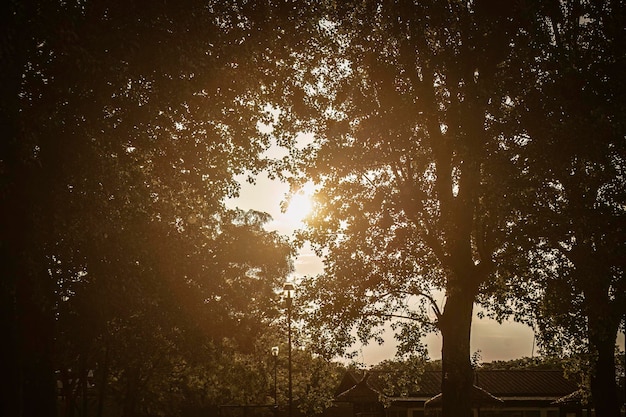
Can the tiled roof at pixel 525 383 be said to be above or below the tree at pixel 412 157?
below

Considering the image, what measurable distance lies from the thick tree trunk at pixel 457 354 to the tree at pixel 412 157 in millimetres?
35

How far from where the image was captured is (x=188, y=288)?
24656 millimetres

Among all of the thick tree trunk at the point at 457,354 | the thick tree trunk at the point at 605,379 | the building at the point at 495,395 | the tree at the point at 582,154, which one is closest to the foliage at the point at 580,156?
the tree at the point at 582,154

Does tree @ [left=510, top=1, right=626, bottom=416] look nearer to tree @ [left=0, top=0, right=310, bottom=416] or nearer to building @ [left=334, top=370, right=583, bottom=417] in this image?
tree @ [left=0, top=0, right=310, bottom=416]

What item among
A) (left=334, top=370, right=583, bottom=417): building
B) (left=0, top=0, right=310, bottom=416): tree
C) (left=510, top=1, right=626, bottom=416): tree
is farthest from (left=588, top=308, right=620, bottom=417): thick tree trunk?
A: (left=334, top=370, right=583, bottom=417): building

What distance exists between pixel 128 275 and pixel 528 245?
1077 cm

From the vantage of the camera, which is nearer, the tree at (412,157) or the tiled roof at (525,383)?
the tree at (412,157)

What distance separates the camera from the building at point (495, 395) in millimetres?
40250

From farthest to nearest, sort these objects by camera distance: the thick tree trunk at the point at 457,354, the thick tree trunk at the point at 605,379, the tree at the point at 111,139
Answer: the thick tree trunk at the point at 605,379 → the thick tree trunk at the point at 457,354 → the tree at the point at 111,139

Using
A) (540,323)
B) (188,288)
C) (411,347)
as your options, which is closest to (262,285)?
(188,288)

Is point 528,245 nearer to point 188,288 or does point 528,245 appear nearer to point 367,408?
point 188,288

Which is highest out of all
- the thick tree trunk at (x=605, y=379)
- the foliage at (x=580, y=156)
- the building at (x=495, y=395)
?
the foliage at (x=580, y=156)

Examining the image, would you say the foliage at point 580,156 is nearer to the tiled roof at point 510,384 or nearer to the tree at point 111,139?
the tree at point 111,139

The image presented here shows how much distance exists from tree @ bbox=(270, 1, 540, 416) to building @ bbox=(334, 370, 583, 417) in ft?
72.9
